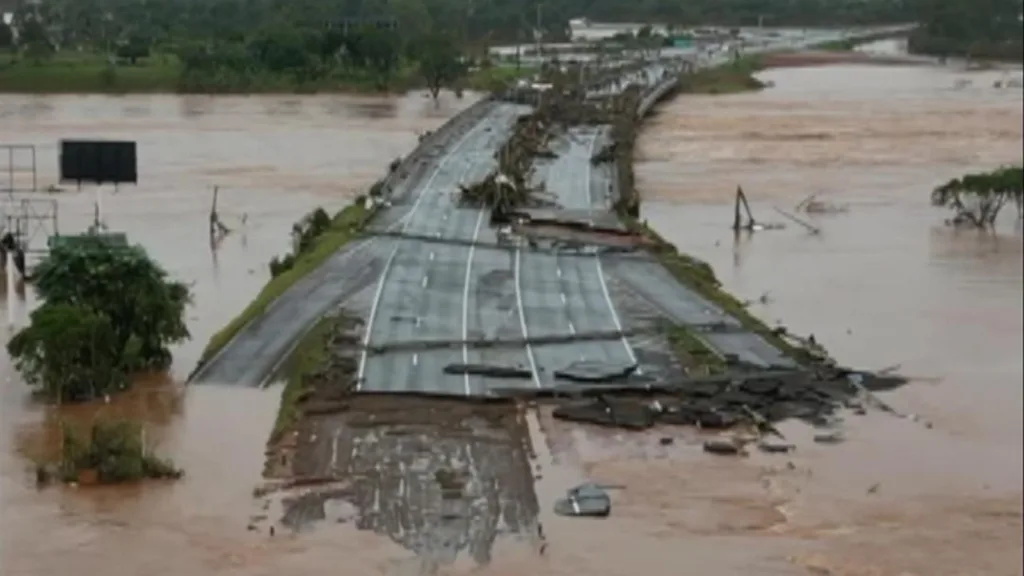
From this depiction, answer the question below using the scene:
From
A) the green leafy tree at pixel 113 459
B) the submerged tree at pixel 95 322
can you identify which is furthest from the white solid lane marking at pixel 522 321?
the green leafy tree at pixel 113 459

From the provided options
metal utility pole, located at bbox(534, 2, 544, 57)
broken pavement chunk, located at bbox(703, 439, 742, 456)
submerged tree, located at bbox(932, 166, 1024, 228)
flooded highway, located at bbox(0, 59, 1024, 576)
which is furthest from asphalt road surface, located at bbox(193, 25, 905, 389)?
metal utility pole, located at bbox(534, 2, 544, 57)

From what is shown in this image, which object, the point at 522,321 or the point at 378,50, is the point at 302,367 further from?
the point at 378,50

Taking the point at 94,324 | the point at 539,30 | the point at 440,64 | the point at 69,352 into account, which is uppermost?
the point at 539,30

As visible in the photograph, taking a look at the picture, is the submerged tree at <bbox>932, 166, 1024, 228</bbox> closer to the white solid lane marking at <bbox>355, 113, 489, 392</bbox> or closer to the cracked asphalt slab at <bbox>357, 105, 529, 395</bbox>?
the cracked asphalt slab at <bbox>357, 105, 529, 395</bbox>

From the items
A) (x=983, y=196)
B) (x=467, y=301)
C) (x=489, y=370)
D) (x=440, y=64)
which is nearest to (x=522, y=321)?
(x=467, y=301)

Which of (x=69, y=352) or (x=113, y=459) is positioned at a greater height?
(x=69, y=352)

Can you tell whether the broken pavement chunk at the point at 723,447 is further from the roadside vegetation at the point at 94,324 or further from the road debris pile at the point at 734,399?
the roadside vegetation at the point at 94,324

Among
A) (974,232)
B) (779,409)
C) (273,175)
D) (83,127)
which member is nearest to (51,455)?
(779,409)
